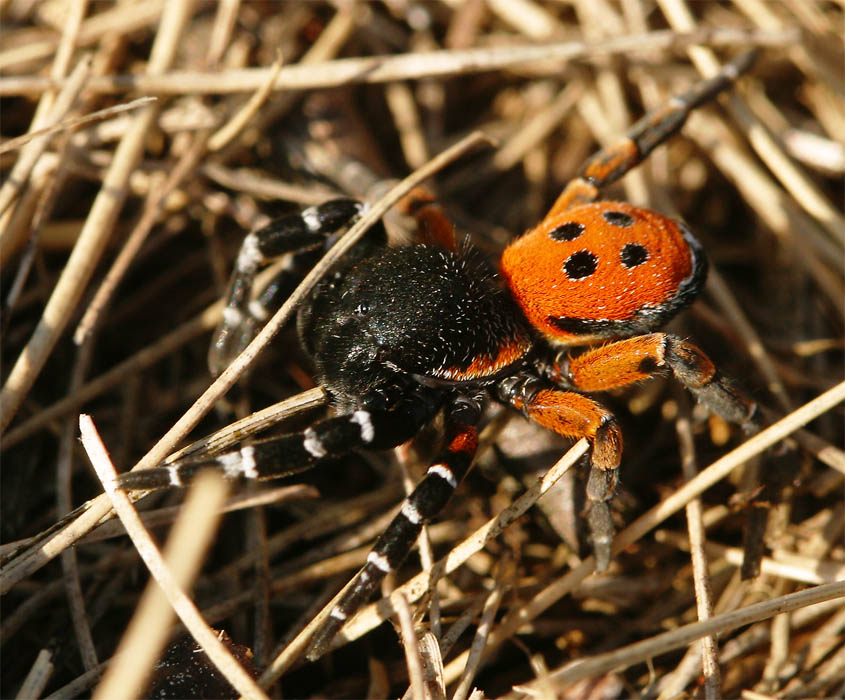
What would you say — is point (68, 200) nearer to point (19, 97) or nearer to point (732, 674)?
point (19, 97)

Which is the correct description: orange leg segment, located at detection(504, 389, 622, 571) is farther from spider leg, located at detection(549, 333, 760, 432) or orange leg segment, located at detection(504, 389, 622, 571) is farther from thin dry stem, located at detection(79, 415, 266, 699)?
thin dry stem, located at detection(79, 415, 266, 699)

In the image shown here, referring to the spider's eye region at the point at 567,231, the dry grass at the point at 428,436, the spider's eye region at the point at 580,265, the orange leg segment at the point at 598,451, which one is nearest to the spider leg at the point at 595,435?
the orange leg segment at the point at 598,451

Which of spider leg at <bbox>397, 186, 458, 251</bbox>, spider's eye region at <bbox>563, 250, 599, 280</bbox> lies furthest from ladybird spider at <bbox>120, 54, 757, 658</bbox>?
spider leg at <bbox>397, 186, 458, 251</bbox>

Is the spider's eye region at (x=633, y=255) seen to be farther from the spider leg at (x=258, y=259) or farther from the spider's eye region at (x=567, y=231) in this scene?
the spider leg at (x=258, y=259)

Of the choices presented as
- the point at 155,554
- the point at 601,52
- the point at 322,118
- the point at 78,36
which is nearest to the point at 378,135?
the point at 322,118

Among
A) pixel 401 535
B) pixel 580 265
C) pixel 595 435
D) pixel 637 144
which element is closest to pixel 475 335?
pixel 580 265

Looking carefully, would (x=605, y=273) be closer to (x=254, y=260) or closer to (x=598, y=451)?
(x=598, y=451)

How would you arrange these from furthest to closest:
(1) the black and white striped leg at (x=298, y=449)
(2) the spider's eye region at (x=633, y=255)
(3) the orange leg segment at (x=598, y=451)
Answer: (2) the spider's eye region at (x=633, y=255)
(3) the orange leg segment at (x=598, y=451)
(1) the black and white striped leg at (x=298, y=449)
